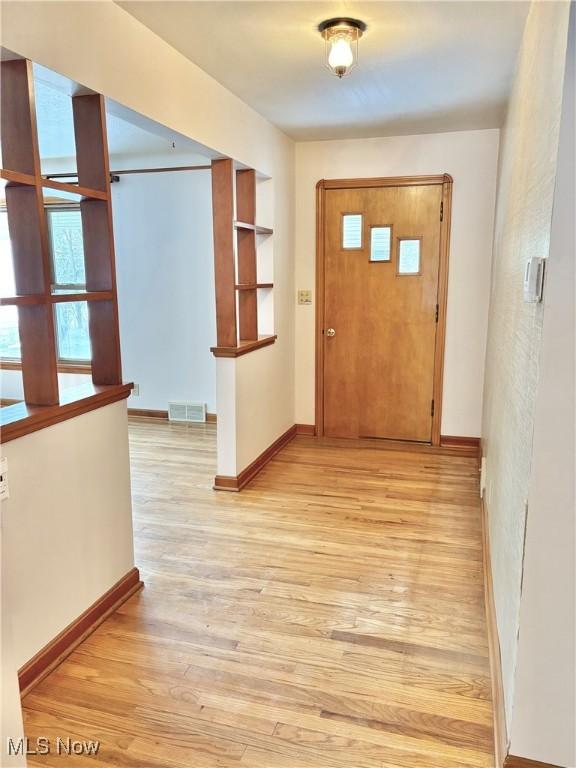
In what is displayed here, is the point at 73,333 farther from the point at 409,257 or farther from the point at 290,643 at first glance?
the point at 290,643

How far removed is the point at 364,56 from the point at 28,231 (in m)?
1.83

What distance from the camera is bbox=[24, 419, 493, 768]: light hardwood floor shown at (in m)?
1.71

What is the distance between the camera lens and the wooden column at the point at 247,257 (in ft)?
12.6

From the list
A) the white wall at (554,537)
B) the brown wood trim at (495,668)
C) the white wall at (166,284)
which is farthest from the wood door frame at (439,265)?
the white wall at (554,537)

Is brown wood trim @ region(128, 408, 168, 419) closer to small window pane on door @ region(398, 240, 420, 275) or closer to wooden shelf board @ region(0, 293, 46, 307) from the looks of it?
small window pane on door @ region(398, 240, 420, 275)

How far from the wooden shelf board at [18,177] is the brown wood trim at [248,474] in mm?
2275

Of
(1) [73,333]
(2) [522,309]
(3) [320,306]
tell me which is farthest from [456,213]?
(1) [73,333]

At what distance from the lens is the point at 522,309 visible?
1.88 meters

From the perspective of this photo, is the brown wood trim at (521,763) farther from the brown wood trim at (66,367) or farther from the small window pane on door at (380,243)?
the brown wood trim at (66,367)

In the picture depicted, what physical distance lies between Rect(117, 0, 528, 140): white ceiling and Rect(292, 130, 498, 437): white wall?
327 mm

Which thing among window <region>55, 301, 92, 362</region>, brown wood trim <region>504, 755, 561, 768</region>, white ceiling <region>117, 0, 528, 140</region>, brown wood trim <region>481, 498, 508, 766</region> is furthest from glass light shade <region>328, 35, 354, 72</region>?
window <region>55, 301, 92, 362</region>

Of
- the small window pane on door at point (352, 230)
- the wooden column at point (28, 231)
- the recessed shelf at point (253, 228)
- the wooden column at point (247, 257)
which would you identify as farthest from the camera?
the small window pane on door at point (352, 230)

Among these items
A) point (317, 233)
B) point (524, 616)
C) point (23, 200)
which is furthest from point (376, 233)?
point (524, 616)

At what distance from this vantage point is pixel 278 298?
4.31 m
